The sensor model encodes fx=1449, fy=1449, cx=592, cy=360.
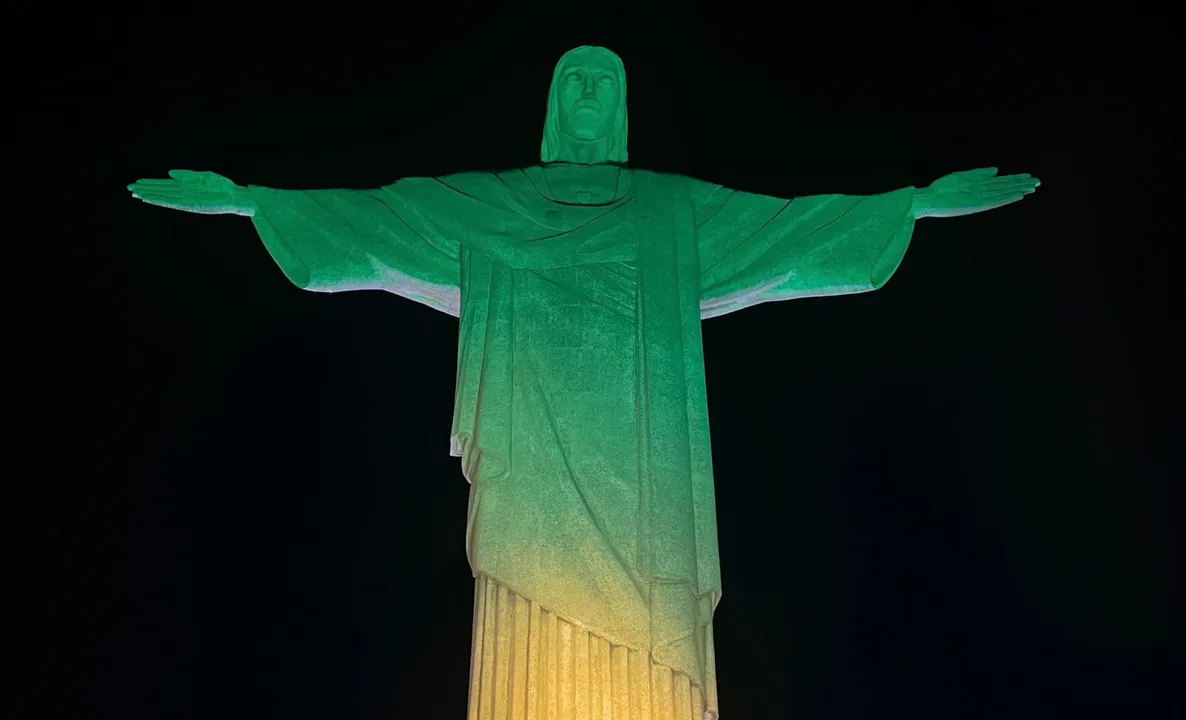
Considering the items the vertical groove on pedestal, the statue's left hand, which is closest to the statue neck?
the statue's left hand

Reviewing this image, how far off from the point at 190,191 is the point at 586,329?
5.48 feet

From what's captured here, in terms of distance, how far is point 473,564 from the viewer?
513cm

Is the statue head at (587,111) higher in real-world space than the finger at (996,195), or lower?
higher

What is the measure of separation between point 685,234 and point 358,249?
4.27 feet

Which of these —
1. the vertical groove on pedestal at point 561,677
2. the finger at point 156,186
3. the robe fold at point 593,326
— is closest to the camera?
the vertical groove on pedestal at point 561,677

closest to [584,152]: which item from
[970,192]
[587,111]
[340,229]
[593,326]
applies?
[587,111]

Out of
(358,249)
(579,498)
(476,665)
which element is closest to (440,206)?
(358,249)

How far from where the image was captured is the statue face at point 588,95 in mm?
6094

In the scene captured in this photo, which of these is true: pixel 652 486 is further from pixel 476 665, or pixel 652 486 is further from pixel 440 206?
pixel 440 206

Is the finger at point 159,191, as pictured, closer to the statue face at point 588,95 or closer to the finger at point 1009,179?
the statue face at point 588,95

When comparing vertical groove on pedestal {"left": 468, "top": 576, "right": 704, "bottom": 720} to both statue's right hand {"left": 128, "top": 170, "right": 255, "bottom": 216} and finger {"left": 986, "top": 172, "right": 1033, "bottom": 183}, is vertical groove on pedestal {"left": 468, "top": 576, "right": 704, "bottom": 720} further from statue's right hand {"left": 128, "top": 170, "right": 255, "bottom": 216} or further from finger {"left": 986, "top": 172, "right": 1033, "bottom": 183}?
finger {"left": 986, "top": 172, "right": 1033, "bottom": 183}

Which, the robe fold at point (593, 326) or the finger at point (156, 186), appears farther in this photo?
the finger at point (156, 186)

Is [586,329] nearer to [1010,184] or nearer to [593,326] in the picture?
[593,326]

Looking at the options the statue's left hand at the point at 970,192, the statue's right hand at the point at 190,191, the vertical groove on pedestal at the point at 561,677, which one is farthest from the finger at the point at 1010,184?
the statue's right hand at the point at 190,191
